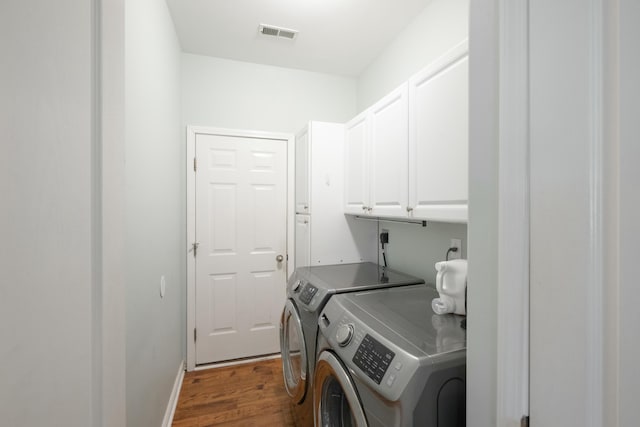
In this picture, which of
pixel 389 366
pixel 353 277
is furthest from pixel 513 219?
pixel 353 277

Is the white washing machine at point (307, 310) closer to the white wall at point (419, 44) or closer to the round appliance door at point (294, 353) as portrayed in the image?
the round appliance door at point (294, 353)

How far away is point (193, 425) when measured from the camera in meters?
1.82

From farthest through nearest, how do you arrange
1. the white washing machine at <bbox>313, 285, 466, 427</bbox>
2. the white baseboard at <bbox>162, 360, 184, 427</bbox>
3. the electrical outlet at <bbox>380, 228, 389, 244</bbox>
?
the electrical outlet at <bbox>380, 228, 389, 244</bbox> < the white baseboard at <bbox>162, 360, 184, 427</bbox> < the white washing machine at <bbox>313, 285, 466, 427</bbox>

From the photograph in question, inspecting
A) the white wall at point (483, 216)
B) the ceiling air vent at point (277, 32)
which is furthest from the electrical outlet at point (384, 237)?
the ceiling air vent at point (277, 32)

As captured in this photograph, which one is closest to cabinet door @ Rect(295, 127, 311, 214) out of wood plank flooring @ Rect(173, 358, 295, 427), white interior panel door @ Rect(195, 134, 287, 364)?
white interior panel door @ Rect(195, 134, 287, 364)

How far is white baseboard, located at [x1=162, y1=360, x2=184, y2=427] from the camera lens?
180cm

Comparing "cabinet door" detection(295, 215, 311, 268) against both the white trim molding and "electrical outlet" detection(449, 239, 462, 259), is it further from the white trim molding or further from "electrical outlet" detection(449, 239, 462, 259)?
the white trim molding

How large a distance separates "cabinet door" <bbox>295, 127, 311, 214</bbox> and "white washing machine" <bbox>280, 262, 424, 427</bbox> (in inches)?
25.3
